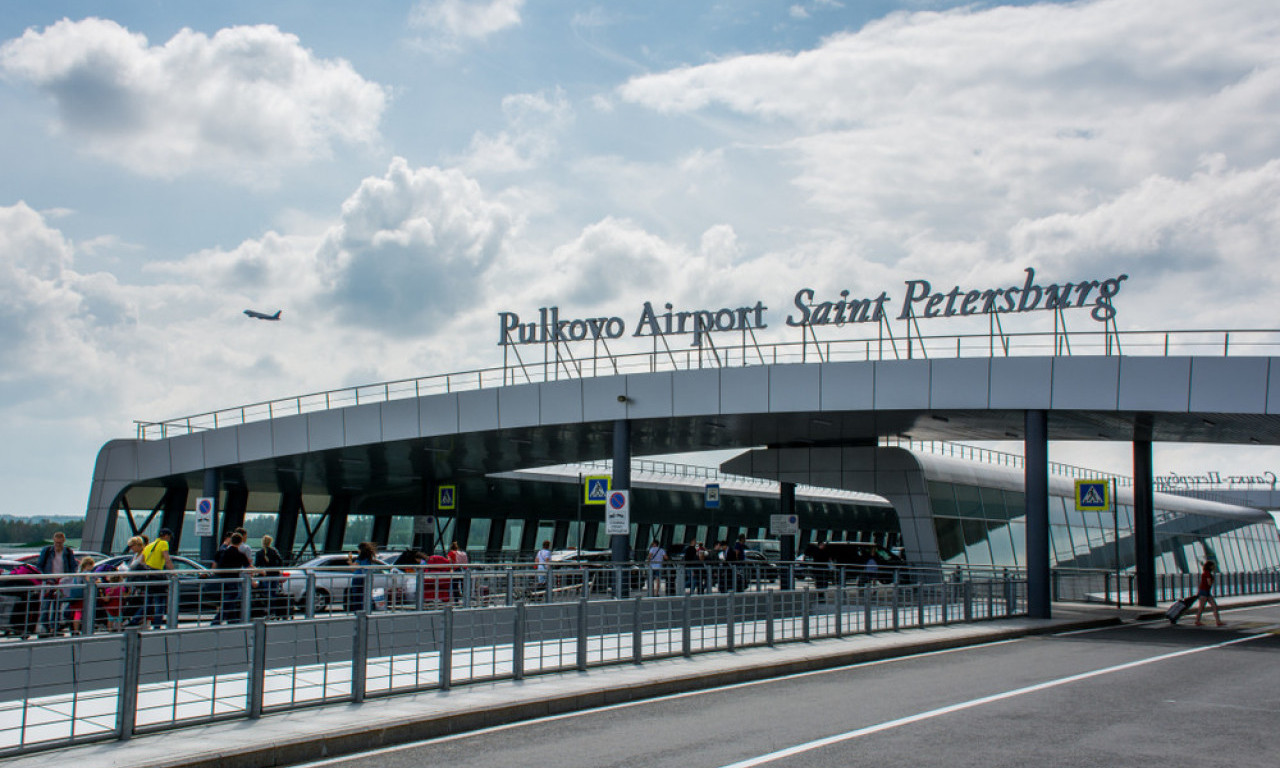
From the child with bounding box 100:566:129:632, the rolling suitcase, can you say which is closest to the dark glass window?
the rolling suitcase

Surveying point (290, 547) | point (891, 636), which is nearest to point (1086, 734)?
point (891, 636)

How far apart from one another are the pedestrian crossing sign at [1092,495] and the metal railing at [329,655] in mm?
13413

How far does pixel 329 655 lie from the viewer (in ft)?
36.9

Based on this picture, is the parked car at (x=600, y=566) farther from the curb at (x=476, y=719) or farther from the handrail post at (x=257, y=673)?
the handrail post at (x=257, y=673)

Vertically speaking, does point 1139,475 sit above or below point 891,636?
above

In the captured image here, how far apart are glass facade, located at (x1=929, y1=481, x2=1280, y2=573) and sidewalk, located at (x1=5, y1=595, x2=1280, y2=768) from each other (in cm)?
2040

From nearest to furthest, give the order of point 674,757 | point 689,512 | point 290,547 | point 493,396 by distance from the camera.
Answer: point 674,757
point 493,396
point 290,547
point 689,512

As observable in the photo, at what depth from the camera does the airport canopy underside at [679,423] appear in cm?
2708

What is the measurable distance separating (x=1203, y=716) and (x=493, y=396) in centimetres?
2503

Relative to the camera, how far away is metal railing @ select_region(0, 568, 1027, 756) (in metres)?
9.07

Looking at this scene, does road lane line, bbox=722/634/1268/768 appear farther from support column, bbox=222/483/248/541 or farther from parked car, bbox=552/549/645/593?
support column, bbox=222/483/248/541

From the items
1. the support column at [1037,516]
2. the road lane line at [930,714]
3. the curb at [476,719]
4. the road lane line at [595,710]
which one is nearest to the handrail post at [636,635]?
the curb at [476,719]

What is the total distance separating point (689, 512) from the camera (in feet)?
231

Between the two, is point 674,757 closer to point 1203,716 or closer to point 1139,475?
point 1203,716
